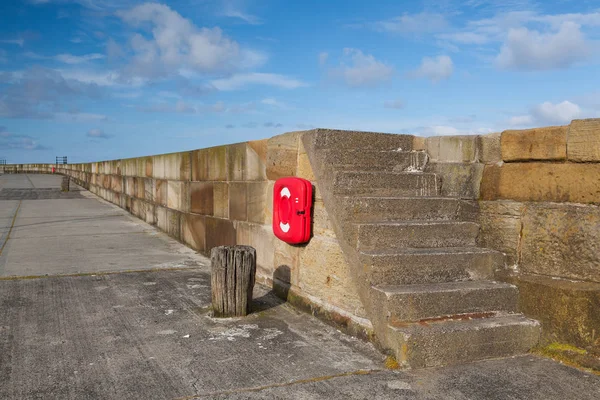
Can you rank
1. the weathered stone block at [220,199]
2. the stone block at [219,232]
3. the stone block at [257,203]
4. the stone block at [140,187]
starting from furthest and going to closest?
the stone block at [140,187] < the weathered stone block at [220,199] < the stone block at [219,232] < the stone block at [257,203]

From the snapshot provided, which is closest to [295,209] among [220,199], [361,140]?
[361,140]

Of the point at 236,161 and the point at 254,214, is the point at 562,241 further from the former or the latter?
the point at 236,161

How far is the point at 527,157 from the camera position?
3.99 meters

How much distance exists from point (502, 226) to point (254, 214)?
9.48 feet

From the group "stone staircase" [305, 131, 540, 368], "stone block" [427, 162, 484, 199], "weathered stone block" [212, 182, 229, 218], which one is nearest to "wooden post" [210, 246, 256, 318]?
"stone staircase" [305, 131, 540, 368]

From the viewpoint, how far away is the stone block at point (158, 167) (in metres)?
10.3

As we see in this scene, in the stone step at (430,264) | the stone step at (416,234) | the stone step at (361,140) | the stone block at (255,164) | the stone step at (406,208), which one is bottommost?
the stone step at (430,264)

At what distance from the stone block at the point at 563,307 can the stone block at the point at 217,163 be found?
13.8ft

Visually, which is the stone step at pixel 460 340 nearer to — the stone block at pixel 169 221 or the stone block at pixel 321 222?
the stone block at pixel 321 222

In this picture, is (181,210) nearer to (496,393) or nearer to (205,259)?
(205,259)

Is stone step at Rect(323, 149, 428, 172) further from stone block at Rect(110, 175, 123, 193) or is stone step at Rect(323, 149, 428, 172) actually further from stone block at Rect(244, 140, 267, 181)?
stone block at Rect(110, 175, 123, 193)

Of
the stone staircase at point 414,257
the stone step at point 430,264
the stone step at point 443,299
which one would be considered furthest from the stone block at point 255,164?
the stone step at point 443,299

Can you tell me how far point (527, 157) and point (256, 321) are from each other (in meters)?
2.61

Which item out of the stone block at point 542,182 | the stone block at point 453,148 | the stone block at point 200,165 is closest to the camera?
the stone block at point 542,182
